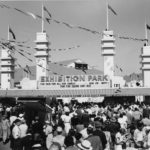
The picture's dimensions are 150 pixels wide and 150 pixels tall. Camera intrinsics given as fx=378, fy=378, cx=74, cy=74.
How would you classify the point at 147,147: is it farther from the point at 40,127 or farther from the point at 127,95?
the point at 127,95

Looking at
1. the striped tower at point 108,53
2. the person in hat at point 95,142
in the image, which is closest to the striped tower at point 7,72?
the striped tower at point 108,53

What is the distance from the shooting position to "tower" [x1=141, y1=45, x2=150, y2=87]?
141ft

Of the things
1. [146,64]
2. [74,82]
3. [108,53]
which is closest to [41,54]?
[74,82]

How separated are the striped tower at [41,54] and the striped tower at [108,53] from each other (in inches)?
267

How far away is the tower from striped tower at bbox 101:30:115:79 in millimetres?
3736

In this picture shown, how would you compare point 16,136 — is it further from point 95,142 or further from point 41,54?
point 41,54

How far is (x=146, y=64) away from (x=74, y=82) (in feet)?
29.6

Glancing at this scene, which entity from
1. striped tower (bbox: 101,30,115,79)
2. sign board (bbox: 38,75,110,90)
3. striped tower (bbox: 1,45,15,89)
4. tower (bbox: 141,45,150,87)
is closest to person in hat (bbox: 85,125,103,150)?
sign board (bbox: 38,75,110,90)

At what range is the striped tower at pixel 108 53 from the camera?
141 feet

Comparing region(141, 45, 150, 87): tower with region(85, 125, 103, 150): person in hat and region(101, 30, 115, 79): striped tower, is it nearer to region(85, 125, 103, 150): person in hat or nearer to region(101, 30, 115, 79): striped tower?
region(101, 30, 115, 79): striped tower

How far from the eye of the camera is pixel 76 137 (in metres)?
9.99

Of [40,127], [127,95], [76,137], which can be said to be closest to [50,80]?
[127,95]

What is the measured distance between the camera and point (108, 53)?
4325 cm

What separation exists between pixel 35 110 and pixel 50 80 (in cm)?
2541
